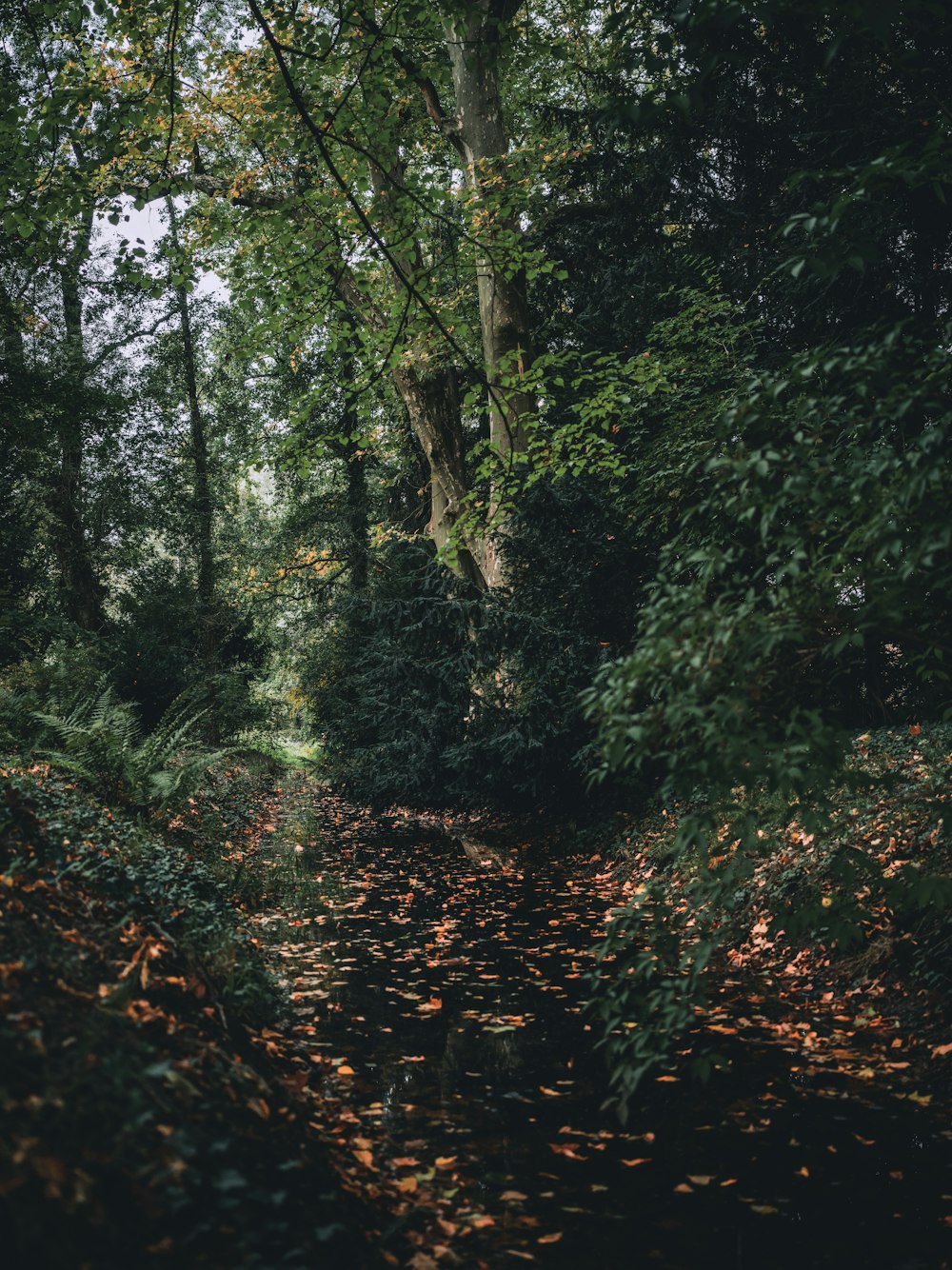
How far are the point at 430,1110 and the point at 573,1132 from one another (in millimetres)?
715

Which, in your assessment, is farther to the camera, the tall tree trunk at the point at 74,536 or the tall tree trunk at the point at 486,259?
the tall tree trunk at the point at 74,536

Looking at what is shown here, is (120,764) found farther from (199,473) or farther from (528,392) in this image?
(199,473)

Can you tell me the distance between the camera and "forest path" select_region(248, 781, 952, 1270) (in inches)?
120

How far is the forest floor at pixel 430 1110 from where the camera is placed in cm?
218

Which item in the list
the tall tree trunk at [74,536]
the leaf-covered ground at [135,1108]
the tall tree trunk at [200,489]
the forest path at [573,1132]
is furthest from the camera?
the tall tree trunk at [200,489]

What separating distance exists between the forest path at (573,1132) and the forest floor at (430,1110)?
1cm

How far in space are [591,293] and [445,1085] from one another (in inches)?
472

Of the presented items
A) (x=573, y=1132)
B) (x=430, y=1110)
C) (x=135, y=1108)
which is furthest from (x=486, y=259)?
(x=135, y=1108)

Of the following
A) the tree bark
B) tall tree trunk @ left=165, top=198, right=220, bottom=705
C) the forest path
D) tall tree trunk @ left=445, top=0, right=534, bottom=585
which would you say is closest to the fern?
the forest path

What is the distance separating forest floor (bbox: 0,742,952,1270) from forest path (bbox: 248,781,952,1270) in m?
0.01

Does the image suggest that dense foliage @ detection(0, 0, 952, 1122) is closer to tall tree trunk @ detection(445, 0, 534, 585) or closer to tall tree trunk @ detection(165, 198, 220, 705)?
tall tree trunk @ detection(445, 0, 534, 585)

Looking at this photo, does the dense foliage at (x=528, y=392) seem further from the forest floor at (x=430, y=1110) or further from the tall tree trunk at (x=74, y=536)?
the forest floor at (x=430, y=1110)

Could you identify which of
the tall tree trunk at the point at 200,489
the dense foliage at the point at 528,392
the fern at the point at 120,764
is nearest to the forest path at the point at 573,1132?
the dense foliage at the point at 528,392

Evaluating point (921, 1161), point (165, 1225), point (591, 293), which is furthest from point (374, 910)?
point (591, 293)
